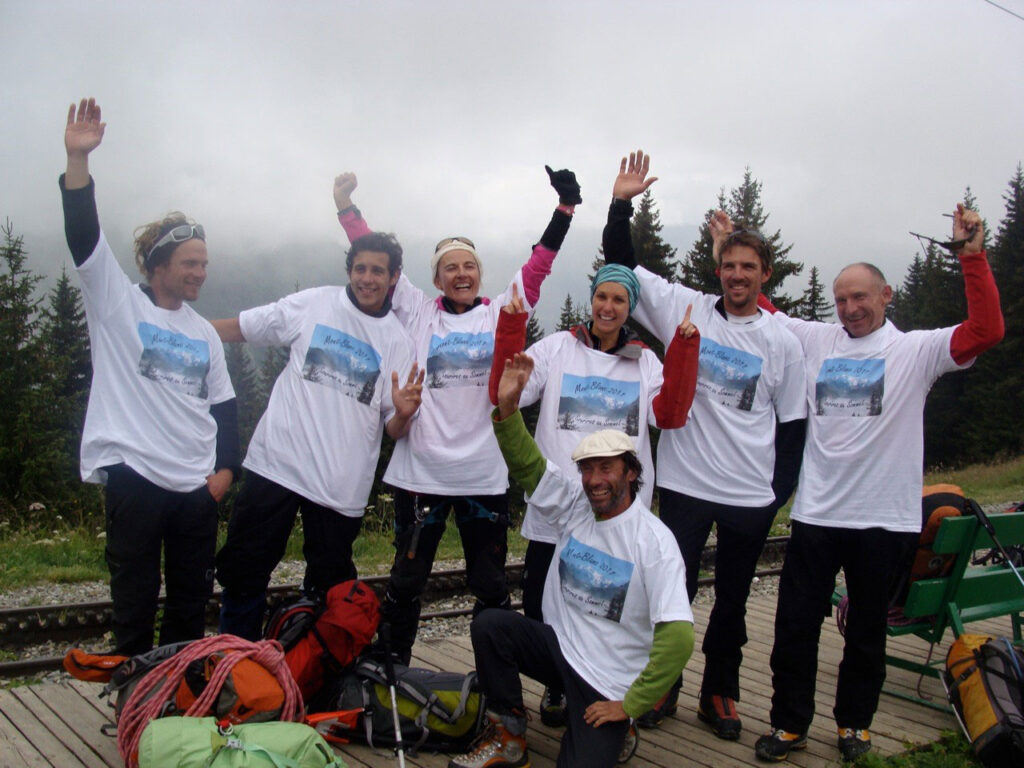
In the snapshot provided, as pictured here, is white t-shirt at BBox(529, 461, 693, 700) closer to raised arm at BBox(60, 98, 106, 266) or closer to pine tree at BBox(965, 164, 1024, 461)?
raised arm at BBox(60, 98, 106, 266)

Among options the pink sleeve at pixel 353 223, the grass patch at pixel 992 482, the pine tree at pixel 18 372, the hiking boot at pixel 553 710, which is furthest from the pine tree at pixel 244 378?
the hiking boot at pixel 553 710

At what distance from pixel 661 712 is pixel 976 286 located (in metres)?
2.75

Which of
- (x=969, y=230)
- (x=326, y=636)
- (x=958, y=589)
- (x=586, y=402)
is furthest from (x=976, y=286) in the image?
(x=326, y=636)

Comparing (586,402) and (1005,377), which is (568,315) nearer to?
(1005,377)

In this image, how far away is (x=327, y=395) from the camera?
4.30 m

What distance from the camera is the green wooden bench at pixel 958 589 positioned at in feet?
16.1

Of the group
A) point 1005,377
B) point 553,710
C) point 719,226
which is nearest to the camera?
point 553,710

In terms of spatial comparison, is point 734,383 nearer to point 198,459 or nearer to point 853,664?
point 853,664

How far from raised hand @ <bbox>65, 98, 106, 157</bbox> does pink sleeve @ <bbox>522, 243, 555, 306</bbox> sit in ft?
7.04

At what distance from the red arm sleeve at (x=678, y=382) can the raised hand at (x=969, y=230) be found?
4.33 feet

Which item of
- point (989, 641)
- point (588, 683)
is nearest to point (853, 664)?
point (989, 641)

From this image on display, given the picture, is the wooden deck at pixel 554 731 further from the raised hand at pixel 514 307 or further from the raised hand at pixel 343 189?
the raised hand at pixel 343 189

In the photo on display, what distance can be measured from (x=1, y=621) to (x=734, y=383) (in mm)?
5149

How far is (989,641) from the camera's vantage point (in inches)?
177
